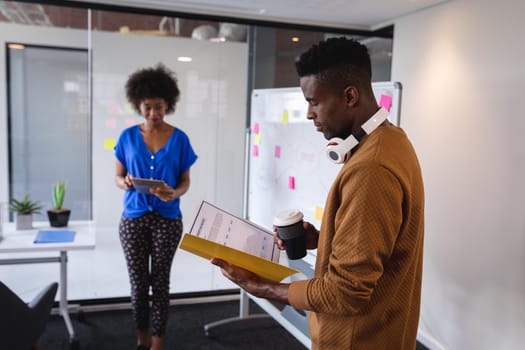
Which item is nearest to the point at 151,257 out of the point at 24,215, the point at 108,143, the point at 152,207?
the point at 152,207

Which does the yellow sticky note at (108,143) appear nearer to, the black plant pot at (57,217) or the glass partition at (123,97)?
the glass partition at (123,97)

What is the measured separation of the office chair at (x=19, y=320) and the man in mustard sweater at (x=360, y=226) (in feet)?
3.47

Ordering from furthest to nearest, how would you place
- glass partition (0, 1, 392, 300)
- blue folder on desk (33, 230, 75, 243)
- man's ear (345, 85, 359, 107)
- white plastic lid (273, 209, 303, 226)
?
1. glass partition (0, 1, 392, 300)
2. blue folder on desk (33, 230, 75, 243)
3. white plastic lid (273, 209, 303, 226)
4. man's ear (345, 85, 359, 107)

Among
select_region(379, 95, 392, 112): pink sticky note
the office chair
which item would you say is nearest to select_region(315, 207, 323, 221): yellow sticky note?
select_region(379, 95, 392, 112): pink sticky note

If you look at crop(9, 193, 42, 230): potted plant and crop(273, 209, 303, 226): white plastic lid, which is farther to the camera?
crop(9, 193, 42, 230): potted plant

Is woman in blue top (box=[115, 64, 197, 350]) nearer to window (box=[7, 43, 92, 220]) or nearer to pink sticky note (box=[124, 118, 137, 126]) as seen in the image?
pink sticky note (box=[124, 118, 137, 126])

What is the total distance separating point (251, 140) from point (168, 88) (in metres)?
0.66

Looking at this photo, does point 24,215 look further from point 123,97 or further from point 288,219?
point 288,219

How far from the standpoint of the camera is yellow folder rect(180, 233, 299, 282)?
1263 millimetres

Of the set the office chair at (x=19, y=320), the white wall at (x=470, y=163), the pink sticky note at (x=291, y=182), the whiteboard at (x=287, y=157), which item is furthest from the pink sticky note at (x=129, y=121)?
the white wall at (x=470, y=163)

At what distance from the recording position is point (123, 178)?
2.71 metres

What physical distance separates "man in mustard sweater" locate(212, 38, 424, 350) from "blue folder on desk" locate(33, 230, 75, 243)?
70.1 inches

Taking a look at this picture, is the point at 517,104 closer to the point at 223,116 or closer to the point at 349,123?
the point at 349,123

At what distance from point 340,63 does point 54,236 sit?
2.19 metres
